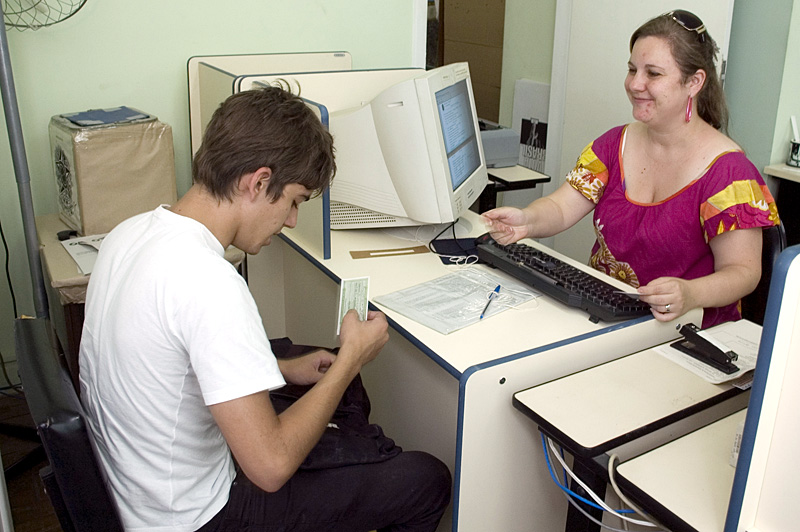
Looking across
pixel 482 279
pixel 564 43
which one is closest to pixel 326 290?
pixel 482 279

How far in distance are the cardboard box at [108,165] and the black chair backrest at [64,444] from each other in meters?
1.20

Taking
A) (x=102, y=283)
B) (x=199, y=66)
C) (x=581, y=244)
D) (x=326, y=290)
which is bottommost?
(x=581, y=244)

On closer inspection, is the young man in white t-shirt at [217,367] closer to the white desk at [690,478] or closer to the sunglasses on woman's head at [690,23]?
the white desk at [690,478]

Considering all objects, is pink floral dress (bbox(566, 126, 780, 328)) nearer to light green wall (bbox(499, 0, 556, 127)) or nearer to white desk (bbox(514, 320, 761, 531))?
white desk (bbox(514, 320, 761, 531))

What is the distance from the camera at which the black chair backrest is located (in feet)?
2.89

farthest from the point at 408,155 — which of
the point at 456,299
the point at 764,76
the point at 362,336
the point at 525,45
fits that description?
the point at 525,45

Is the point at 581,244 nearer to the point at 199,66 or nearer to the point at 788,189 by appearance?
the point at 788,189

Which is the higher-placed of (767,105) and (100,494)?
(767,105)

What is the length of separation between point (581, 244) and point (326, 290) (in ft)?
5.57

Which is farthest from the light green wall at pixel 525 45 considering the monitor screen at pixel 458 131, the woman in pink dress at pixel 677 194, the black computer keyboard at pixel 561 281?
the black computer keyboard at pixel 561 281

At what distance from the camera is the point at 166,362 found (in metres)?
1.04

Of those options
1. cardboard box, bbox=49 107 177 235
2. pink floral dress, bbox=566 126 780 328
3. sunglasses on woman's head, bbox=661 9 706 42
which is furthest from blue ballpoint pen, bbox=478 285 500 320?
cardboard box, bbox=49 107 177 235

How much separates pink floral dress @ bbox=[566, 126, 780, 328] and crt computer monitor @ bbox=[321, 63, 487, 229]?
1.18 ft

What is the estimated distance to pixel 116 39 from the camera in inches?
94.0
